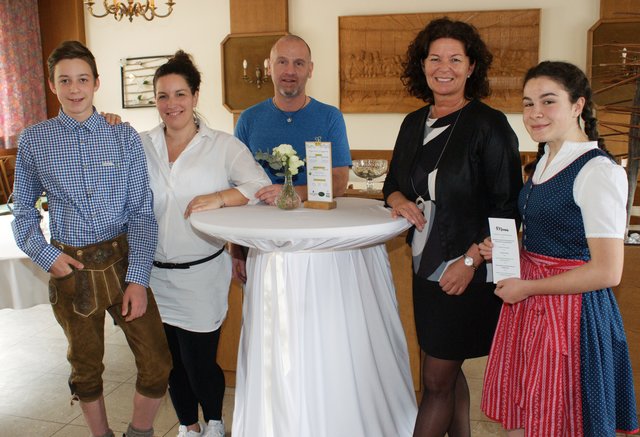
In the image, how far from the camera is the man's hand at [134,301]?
209 centimetres

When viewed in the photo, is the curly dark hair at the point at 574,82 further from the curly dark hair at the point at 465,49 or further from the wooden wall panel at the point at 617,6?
the wooden wall panel at the point at 617,6

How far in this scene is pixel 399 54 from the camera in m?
6.45

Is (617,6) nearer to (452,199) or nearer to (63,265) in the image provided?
(452,199)

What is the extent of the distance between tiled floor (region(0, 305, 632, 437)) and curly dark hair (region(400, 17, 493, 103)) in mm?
1514

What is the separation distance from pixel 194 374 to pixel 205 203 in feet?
2.26

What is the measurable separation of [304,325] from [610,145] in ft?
17.0

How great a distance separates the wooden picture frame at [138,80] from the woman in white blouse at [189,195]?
18.2ft

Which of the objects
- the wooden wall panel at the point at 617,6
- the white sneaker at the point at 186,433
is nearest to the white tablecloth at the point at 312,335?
the white sneaker at the point at 186,433

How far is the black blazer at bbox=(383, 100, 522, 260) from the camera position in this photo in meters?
1.82

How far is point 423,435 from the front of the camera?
1.97 metres

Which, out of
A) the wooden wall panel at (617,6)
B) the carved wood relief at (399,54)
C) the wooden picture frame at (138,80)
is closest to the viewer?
the wooden wall panel at (617,6)

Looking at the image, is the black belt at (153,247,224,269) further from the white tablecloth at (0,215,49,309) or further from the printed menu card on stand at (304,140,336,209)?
the white tablecloth at (0,215,49,309)

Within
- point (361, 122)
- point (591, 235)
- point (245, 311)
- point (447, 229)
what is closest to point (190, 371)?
point (245, 311)

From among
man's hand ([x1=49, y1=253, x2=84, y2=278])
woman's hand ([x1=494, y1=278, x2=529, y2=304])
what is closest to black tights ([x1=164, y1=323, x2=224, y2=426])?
man's hand ([x1=49, y1=253, x2=84, y2=278])
